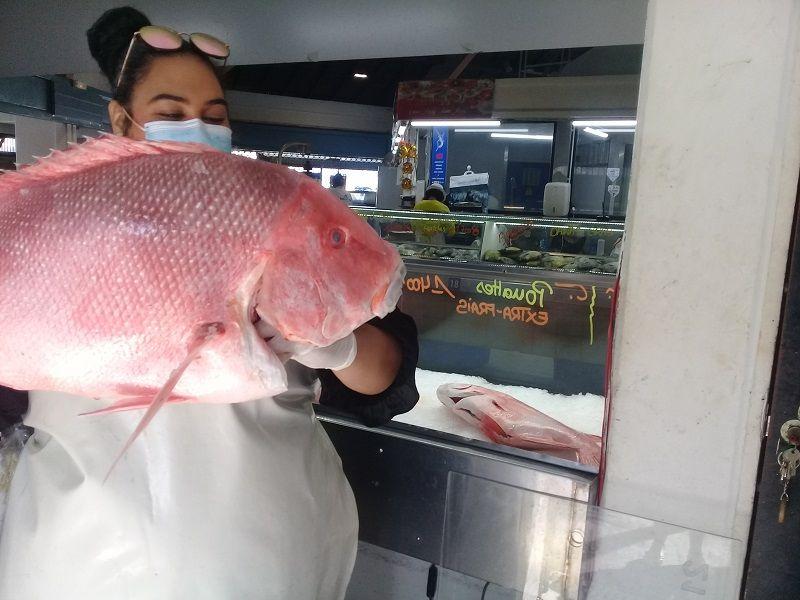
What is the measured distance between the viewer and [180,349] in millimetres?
757

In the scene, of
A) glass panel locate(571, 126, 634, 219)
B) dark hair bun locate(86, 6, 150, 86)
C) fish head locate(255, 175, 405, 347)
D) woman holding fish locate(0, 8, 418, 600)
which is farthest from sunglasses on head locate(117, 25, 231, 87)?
glass panel locate(571, 126, 634, 219)

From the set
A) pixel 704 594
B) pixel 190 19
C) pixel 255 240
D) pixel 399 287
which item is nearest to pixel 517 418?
pixel 704 594

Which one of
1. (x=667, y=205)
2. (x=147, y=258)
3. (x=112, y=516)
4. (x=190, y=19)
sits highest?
(x=190, y=19)

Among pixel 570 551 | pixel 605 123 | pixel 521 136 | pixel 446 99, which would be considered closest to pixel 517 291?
pixel 570 551

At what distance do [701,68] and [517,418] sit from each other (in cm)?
137

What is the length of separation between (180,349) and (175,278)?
96 mm

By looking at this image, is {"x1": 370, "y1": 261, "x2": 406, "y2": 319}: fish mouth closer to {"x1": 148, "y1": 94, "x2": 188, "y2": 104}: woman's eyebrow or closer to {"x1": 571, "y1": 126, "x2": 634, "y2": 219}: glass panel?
{"x1": 148, "y1": 94, "x2": 188, "y2": 104}: woman's eyebrow

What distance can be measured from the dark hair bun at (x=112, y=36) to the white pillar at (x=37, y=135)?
6380 mm

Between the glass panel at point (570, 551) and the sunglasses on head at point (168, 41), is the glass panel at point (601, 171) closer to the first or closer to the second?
the glass panel at point (570, 551)

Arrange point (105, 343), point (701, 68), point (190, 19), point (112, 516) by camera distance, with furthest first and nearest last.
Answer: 1. point (190, 19)
2. point (701, 68)
3. point (112, 516)
4. point (105, 343)

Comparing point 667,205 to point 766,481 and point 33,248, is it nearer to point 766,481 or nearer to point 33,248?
point 766,481

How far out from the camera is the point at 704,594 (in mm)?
1345

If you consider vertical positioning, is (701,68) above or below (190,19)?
below

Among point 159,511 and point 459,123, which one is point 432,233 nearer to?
point 159,511
